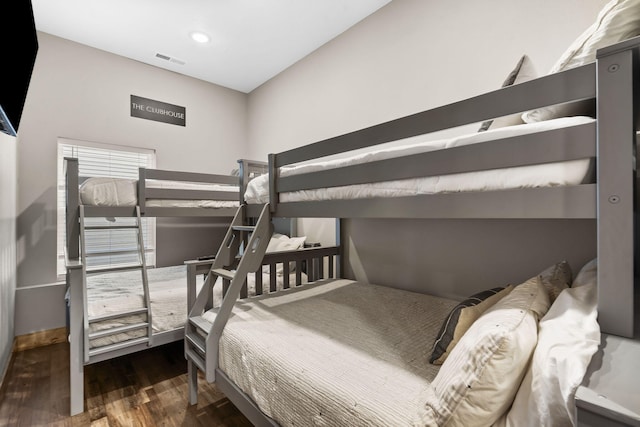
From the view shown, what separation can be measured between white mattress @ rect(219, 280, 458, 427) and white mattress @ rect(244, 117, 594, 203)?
69 cm

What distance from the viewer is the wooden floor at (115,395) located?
1789mm

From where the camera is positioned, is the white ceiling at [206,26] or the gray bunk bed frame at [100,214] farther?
the white ceiling at [206,26]

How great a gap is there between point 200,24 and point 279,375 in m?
3.04

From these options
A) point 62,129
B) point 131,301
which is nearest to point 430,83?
point 131,301

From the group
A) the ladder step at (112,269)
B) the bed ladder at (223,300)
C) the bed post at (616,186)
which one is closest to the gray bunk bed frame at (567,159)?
the bed post at (616,186)

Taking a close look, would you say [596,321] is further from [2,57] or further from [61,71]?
[61,71]

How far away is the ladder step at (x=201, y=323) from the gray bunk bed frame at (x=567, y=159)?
1.88 feet

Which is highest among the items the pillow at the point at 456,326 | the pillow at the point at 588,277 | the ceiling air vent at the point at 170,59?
the ceiling air vent at the point at 170,59

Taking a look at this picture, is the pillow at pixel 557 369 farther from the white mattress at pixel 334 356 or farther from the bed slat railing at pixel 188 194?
the bed slat railing at pixel 188 194

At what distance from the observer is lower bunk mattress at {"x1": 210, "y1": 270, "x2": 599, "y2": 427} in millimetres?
715

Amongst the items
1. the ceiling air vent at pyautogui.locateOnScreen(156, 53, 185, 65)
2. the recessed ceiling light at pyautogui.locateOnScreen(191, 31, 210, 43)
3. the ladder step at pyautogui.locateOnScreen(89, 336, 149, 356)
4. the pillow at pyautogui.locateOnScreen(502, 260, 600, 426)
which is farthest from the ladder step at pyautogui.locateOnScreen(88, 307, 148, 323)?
the ceiling air vent at pyautogui.locateOnScreen(156, 53, 185, 65)

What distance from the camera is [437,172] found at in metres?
1.10

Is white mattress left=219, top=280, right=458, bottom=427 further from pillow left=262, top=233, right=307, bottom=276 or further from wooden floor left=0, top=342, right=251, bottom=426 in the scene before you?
pillow left=262, top=233, right=307, bottom=276

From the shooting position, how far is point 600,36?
0.93 meters
